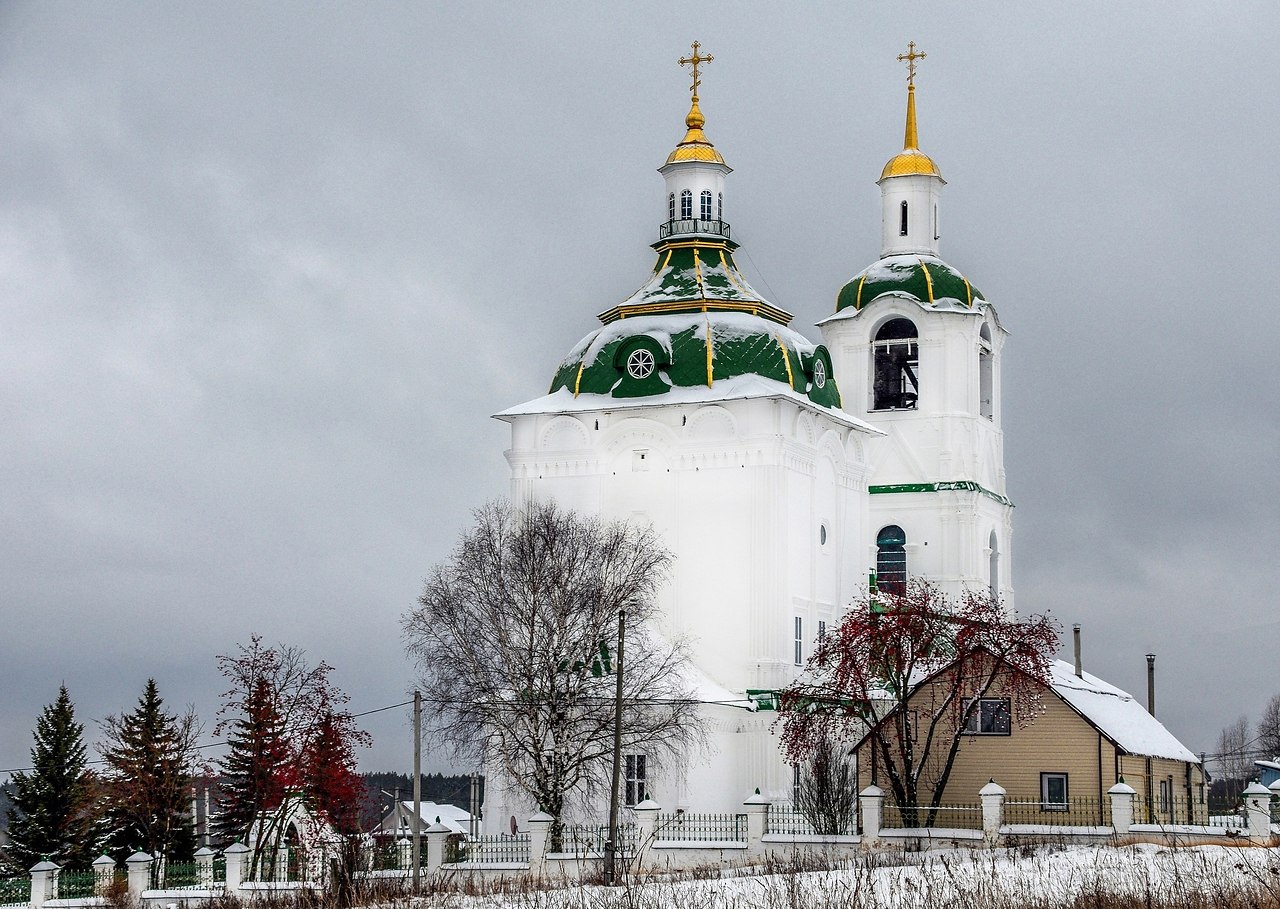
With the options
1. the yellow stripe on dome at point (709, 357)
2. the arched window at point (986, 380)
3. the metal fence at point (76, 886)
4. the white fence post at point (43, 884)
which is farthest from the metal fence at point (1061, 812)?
the arched window at point (986, 380)

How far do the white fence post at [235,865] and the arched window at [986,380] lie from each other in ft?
86.1

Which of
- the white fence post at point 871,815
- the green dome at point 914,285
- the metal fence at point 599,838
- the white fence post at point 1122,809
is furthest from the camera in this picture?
the green dome at point 914,285

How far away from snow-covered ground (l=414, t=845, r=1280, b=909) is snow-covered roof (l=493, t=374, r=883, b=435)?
2067 centimetres

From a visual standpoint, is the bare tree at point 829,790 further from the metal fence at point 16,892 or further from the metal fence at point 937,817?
the metal fence at point 16,892

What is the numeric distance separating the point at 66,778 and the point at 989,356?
2490cm

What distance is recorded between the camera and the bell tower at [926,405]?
4931cm

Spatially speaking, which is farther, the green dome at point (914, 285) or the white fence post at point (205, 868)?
the green dome at point (914, 285)

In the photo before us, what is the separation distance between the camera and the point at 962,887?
17.2 m

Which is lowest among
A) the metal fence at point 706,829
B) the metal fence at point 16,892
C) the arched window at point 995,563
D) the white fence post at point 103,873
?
the metal fence at point 16,892

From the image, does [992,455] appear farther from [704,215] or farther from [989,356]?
[704,215]

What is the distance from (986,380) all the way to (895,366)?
8.52 ft

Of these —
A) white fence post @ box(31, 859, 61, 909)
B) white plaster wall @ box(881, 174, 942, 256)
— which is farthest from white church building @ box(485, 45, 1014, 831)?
white fence post @ box(31, 859, 61, 909)

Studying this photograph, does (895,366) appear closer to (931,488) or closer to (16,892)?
(931,488)

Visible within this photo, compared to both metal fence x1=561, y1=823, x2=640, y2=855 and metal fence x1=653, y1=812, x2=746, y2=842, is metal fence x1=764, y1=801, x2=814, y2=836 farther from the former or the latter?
metal fence x1=561, y1=823, x2=640, y2=855
